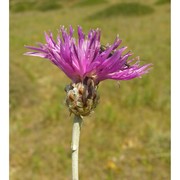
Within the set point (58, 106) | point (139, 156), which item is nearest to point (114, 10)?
point (58, 106)

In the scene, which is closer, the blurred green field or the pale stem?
the pale stem

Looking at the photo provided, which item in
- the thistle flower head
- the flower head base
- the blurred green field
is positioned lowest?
the blurred green field

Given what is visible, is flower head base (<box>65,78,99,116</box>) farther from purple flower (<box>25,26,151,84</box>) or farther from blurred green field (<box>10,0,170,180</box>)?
blurred green field (<box>10,0,170,180</box>)

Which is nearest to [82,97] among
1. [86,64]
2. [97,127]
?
[86,64]

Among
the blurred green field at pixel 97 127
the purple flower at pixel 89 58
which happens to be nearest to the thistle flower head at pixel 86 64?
the purple flower at pixel 89 58

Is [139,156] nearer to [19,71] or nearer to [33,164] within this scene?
[33,164]

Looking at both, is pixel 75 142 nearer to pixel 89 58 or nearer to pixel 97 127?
pixel 89 58

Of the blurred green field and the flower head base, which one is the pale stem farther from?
the blurred green field

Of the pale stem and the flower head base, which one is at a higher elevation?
the flower head base

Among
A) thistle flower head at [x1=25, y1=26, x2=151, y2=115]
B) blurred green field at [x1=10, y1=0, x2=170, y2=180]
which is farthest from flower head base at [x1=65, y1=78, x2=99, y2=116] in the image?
blurred green field at [x1=10, y1=0, x2=170, y2=180]
